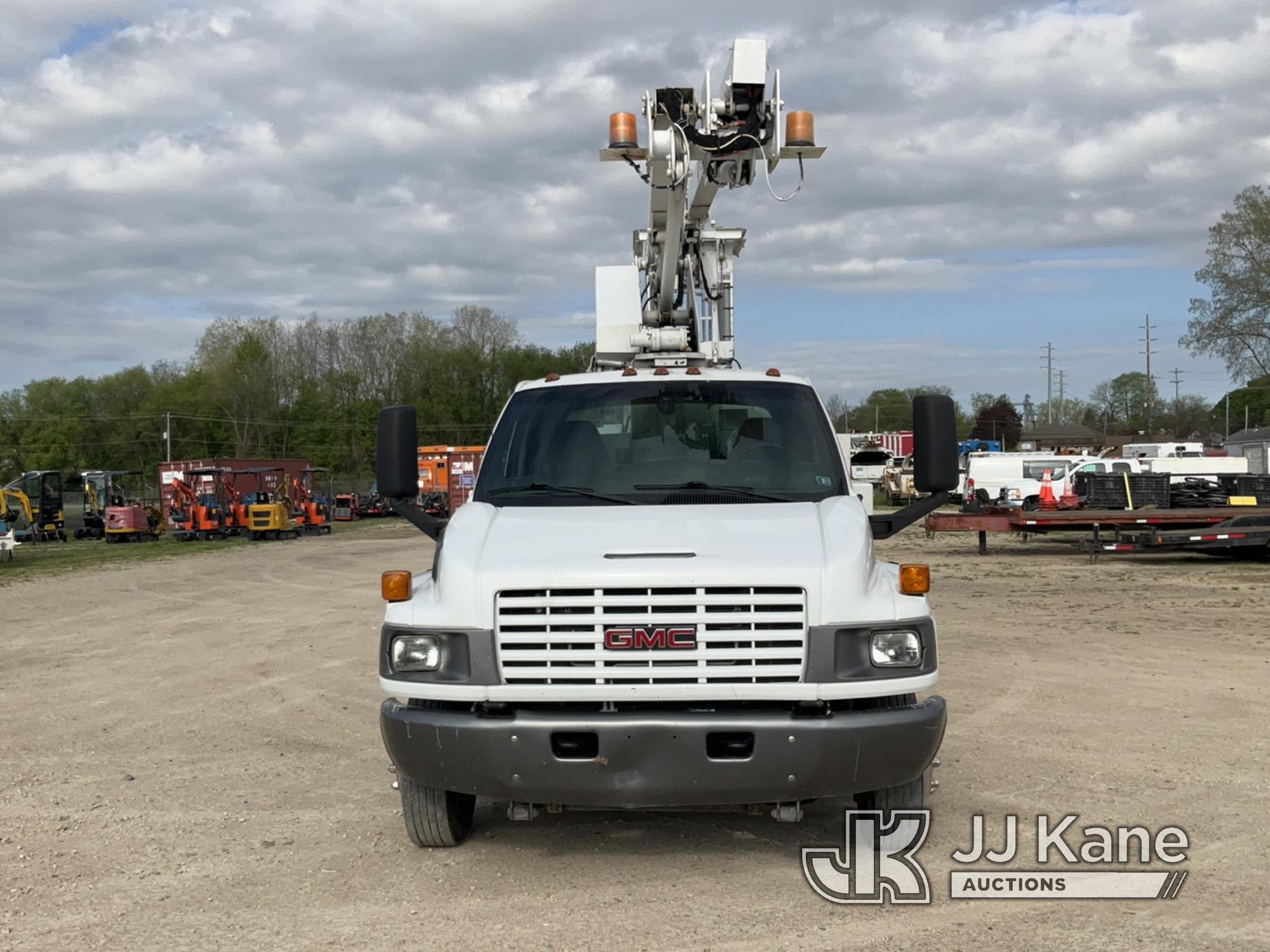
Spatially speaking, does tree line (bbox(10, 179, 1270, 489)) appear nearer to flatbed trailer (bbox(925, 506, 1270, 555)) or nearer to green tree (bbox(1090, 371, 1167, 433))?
green tree (bbox(1090, 371, 1167, 433))

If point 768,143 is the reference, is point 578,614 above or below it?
below

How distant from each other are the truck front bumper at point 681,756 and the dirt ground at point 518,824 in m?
0.47

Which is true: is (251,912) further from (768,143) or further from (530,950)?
(768,143)

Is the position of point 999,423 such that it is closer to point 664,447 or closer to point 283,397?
point 283,397

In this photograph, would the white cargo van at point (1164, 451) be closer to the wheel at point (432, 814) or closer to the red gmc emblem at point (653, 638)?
the wheel at point (432, 814)

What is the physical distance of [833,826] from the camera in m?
5.52

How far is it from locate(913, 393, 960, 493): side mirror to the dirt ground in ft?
5.29

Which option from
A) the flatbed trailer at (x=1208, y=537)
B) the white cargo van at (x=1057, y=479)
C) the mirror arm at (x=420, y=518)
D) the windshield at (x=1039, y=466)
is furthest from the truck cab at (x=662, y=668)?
the windshield at (x=1039, y=466)

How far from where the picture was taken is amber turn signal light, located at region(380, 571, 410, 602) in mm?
4953

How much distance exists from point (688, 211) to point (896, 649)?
9.17 meters

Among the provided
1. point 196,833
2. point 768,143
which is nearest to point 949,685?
point 768,143

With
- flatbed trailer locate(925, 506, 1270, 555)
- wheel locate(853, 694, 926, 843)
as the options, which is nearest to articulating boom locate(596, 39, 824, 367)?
wheel locate(853, 694, 926, 843)

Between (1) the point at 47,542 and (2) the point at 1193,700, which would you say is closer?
(2) the point at 1193,700

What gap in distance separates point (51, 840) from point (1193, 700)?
7381 mm
